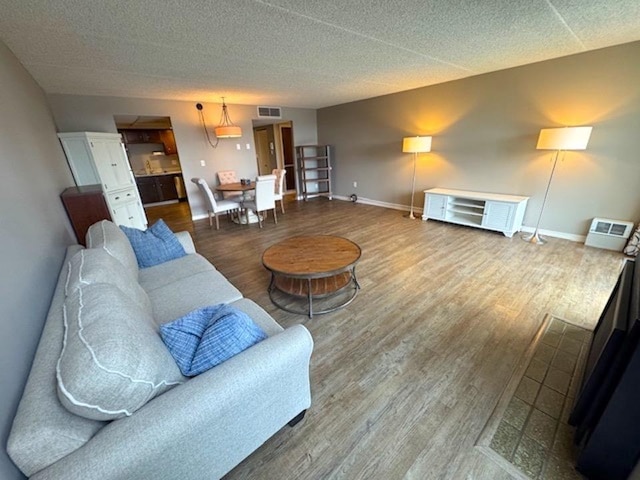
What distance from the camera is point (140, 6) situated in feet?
5.72

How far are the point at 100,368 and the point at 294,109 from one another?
22.4 feet

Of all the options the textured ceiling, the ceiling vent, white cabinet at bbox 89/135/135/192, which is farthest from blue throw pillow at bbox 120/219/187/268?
the ceiling vent

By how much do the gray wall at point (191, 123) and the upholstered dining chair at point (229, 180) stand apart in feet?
0.41

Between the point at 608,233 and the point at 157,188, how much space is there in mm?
9251

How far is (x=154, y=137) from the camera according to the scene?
301 inches

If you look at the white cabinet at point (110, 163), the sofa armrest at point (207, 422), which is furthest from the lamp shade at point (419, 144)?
the white cabinet at point (110, 163)

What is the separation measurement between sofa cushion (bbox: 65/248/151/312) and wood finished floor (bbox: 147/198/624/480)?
107cm

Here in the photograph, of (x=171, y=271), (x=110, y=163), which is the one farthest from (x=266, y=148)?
(x=171, y=271)

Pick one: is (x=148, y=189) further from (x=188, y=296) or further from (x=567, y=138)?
(x=567, y=138)

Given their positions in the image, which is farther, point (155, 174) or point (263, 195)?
point (155, 174)

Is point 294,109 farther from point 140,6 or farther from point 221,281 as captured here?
point 221,281

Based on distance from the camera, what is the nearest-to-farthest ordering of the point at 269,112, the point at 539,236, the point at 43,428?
1. the point at 43,428
2. the point at 539,236
3. the point at 269,112

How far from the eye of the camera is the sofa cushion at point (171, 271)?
2.03m

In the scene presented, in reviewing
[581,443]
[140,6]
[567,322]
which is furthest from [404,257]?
[140,6]
